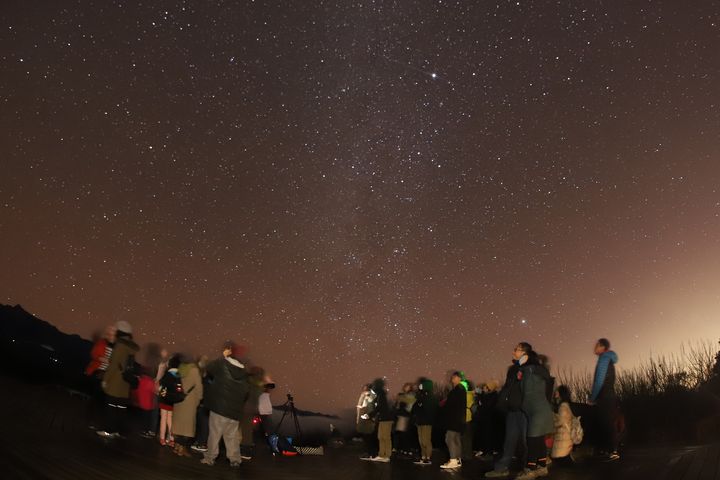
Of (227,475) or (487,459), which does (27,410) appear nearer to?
(227,475)

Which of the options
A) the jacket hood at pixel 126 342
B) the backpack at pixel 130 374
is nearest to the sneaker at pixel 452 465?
the backpack at pixel 130 374

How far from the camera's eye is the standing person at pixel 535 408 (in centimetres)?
874

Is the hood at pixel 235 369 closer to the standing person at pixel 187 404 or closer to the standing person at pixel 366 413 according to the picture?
the standing person at pixel 187 404

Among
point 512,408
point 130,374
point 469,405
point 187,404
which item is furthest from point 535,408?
point 130,374

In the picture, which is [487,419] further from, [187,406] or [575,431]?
[187,406]

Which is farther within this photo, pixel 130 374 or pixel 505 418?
pixel 505 418

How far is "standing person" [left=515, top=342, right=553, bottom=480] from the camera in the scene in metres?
8.74

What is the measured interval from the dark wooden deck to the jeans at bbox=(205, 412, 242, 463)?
21 cm

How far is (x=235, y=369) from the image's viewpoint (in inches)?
389

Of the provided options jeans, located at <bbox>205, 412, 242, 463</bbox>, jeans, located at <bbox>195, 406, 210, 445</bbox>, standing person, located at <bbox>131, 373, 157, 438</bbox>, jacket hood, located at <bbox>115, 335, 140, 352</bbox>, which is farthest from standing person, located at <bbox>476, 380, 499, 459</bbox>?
jacket hood, located at <bbox>115, 335, 140, 352</bbox>

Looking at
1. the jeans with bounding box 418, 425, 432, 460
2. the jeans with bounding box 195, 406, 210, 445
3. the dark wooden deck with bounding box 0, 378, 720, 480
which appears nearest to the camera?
the dark wooden deck with bounding box 0, 378, 720, 480

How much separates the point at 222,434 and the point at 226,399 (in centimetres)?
63

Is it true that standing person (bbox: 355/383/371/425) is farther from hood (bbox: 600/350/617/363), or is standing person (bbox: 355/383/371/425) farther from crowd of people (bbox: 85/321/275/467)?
hood (bbox: 600/350/617/363)

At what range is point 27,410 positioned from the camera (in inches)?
528
